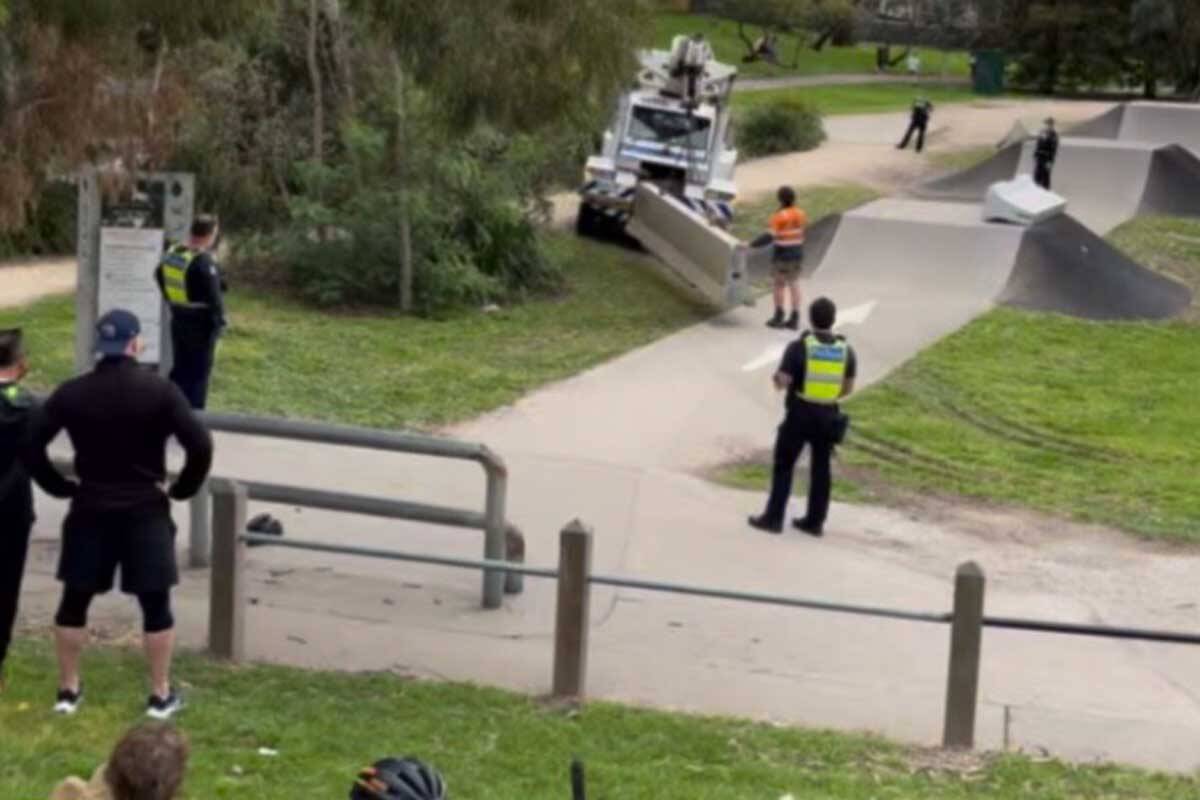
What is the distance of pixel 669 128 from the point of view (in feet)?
93.7

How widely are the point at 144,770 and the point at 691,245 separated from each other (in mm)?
20023

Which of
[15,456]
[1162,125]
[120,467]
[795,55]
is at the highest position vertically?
[120,467]

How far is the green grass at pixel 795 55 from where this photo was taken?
6975cm

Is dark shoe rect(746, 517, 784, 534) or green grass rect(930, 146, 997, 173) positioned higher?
dark shoe rect(746, 517, 784, 534)

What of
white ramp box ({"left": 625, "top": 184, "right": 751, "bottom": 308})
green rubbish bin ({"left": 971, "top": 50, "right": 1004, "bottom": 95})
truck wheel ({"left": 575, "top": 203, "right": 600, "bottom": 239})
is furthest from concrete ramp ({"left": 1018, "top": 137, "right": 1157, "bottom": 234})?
green rubbish bin ({"left": 971, "top": 50, "right": 1004, "bottom": 95})

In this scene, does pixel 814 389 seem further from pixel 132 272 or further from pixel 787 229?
pixel 787 229

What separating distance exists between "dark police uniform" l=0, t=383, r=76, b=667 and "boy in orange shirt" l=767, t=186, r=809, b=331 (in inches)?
546

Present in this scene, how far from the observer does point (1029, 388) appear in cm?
1953

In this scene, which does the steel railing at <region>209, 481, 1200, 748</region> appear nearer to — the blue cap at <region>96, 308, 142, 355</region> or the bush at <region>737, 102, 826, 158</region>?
the blue cap at <region>96, 308, 142, 355</region>

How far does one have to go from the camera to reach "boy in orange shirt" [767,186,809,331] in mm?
21609

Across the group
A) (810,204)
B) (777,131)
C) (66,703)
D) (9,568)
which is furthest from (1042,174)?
(66,703)

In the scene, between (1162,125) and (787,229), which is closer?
(787,229)

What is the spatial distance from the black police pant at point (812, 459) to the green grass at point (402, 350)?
12.7 feet

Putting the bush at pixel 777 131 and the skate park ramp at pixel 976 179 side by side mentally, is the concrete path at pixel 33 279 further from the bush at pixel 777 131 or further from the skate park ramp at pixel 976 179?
the bush at pixel 777 131
